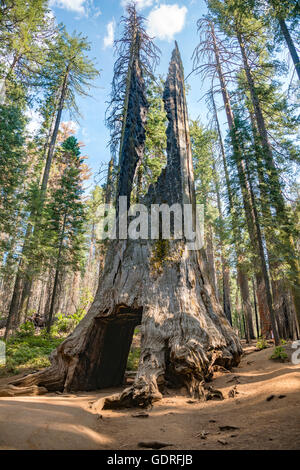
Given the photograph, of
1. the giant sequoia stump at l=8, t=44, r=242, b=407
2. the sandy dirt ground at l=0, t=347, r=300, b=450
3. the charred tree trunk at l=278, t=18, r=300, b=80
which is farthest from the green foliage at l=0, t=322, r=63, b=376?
the charred tree trunk at l=278, t=18, r=300, b=80

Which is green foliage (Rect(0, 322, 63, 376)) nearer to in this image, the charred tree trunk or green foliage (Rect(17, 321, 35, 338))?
green foliage (Rect(17, 321, 35, 338))

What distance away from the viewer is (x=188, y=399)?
416cm

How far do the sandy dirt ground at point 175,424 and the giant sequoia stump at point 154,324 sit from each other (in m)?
0.62

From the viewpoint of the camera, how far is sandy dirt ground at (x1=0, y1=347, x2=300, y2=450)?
7.54 feet

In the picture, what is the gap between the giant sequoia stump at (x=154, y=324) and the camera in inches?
184

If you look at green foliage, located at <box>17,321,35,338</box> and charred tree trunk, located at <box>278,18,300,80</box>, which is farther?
green foliage, located at <box>17,321,35,338</box>

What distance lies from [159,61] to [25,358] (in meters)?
13.5

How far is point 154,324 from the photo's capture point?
5383 mm

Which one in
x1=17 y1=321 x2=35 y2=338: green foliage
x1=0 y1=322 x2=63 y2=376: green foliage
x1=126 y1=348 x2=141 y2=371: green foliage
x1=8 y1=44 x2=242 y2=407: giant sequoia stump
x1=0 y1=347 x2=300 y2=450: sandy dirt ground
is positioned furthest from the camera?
x1=17 y1=321 x2=35 y2=338: green foliage

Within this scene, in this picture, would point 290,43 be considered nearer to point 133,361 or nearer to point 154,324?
point 154,324

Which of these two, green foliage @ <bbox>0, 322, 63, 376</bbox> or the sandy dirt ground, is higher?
green foliage @ <bbox>0, 322, 63, 376</bbox>

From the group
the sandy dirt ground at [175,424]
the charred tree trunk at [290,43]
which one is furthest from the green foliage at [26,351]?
the charred tree trunk at [290,43]

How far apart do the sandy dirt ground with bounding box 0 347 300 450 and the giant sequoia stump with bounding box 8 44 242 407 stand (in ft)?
2.02
